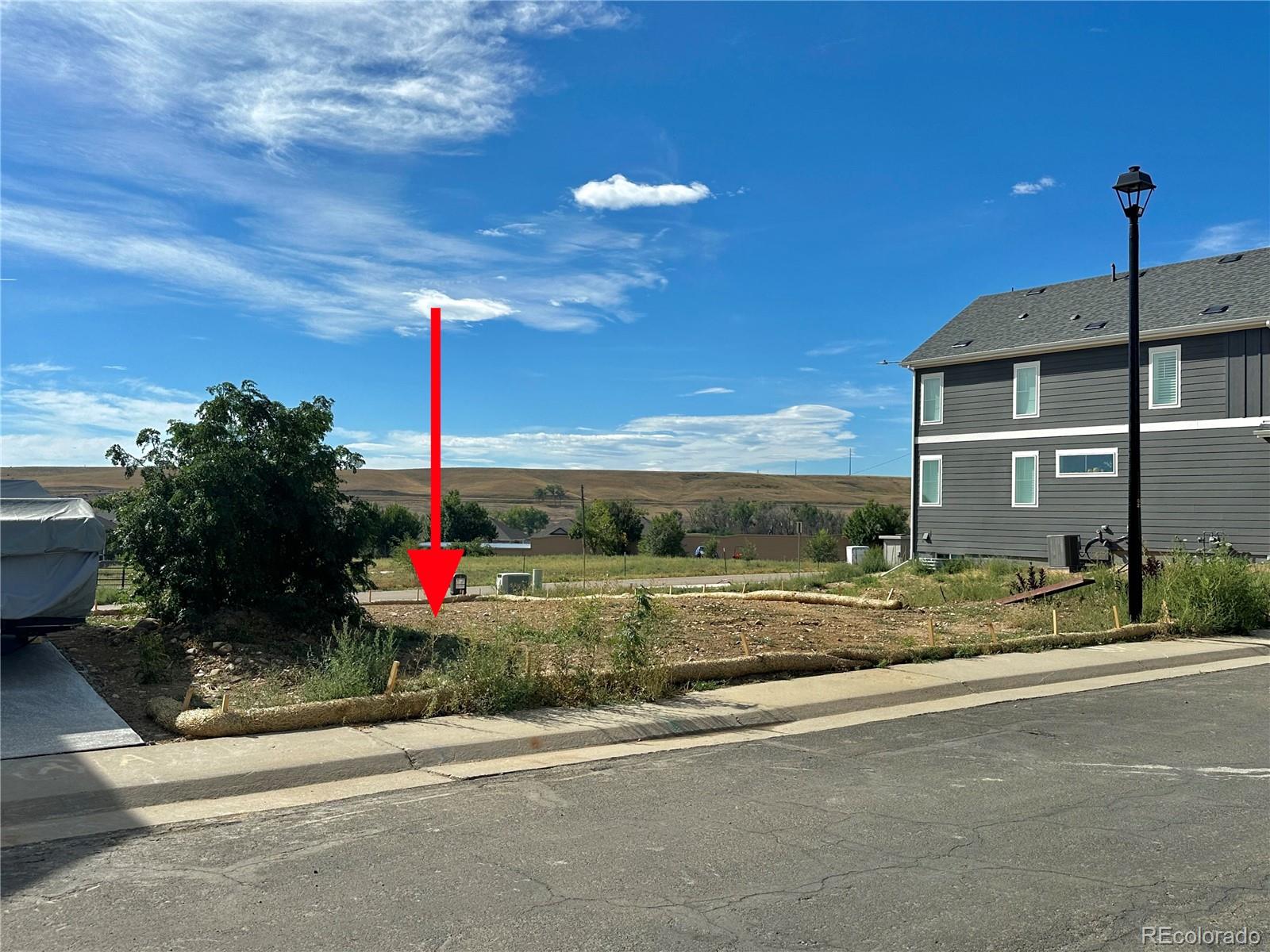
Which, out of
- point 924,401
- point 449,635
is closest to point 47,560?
point 449,635

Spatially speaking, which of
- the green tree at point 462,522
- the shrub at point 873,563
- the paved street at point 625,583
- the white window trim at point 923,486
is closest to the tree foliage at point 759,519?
the green tree at point 462,522

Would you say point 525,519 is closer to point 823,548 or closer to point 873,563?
point 823,548

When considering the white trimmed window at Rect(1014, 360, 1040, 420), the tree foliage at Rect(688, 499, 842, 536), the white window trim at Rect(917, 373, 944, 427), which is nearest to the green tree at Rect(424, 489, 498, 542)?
the tree foliage at Rect(688, 499, 842, 536)

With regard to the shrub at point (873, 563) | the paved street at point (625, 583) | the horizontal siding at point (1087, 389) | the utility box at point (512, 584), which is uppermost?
the horizontal siding at point (1087, 389)

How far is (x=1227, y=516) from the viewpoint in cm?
2481

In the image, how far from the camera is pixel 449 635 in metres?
13.4

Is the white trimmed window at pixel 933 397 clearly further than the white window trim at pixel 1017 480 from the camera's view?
Yes

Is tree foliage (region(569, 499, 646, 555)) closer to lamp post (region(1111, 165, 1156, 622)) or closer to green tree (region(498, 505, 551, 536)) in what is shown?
green tree (region(498, 505, 551, 536))

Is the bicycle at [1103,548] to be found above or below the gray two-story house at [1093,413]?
below

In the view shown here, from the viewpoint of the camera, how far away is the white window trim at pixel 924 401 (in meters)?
31.5

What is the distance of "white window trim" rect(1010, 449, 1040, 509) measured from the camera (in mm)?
28953

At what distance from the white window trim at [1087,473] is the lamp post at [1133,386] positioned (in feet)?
40.1

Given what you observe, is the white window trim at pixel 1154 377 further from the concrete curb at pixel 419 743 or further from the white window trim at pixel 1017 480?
the concrete curb at pixel 419 743

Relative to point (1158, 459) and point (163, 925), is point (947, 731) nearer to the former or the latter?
point (163, 925)
